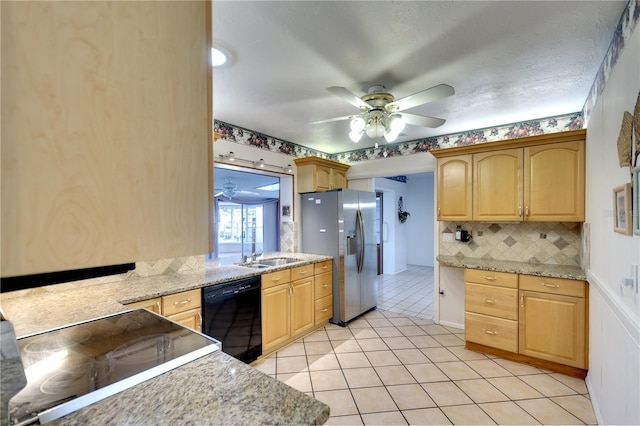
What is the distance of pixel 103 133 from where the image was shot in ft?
1.48

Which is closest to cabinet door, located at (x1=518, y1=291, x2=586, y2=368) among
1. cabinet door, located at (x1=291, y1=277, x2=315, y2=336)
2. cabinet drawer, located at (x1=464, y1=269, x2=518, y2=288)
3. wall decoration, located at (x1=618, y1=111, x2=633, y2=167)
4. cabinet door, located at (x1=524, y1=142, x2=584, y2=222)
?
cabinet drawer, located at (x1=464, y1=269, x2=518, y2=288)

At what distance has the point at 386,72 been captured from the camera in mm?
2129

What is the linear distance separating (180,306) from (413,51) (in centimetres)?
240

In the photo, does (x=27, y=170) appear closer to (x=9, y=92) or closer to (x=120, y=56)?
(x=9, y=92)

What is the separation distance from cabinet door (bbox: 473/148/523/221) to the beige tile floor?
1438 millimetres

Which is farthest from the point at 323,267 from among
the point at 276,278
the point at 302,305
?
the point at 276,278

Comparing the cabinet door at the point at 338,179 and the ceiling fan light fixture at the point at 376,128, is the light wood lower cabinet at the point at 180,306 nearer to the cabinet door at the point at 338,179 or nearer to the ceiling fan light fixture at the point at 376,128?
the ceiling fan light fixture at the point at 376,128

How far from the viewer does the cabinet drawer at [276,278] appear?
277 centimetres

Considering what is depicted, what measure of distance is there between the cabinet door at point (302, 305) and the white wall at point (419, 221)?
4.51 meters

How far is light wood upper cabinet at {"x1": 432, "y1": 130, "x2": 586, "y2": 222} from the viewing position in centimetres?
Answer: 264

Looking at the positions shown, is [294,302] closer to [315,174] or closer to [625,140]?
[315,174]

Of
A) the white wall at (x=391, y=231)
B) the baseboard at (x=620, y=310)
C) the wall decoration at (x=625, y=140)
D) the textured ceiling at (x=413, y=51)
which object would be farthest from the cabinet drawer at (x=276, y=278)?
the white wall at (x=391, y=231)

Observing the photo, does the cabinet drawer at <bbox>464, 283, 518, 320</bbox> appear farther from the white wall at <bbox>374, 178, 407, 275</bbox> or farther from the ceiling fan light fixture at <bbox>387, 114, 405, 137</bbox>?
the white wall at <bbox>374, 178, 407, 275</bbox>

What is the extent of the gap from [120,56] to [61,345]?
120 centimetres
